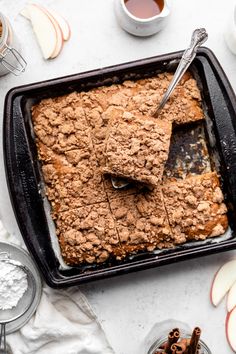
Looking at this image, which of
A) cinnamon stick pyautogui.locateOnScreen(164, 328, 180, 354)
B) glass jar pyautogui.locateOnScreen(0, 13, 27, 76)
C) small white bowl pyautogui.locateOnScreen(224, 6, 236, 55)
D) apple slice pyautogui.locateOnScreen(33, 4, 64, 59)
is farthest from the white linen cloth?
small white bowl pyautogui.locateOnScreen(224, 6, 236, 55)

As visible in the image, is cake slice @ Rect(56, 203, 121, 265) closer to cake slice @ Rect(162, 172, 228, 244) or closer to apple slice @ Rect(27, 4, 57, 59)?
cake slice @ Rect(162, 172, 228, 244)

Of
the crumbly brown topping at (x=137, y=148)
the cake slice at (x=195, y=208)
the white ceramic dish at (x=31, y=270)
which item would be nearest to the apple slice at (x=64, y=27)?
the crumbly brown topping at (x=137, y=148)

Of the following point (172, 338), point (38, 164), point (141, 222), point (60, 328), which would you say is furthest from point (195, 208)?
point (60, 328)

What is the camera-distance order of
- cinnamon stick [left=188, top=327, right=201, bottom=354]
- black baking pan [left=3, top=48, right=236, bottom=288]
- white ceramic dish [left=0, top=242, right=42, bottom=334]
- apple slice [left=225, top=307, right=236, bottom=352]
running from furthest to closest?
apple slice [left=225, top=307, right=236, bottom=352], white ceramic dish [left=0, top=242, right=42, bottom=334], black baking pan [left=3, top=48, right=236, bottom=288], cinnamon stick [left=188, top=327, right=201, bottom=354]

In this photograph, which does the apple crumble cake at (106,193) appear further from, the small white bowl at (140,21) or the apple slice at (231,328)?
the apple slice at (231,328)

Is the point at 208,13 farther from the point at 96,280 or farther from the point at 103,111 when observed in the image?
the point at 96,280

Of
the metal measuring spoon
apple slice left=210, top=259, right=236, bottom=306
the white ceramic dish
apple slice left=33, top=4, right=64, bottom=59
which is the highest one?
apple slice left=33, top=4, right=64, bottom=59

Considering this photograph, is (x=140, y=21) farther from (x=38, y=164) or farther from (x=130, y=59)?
(x=38, y=164)
